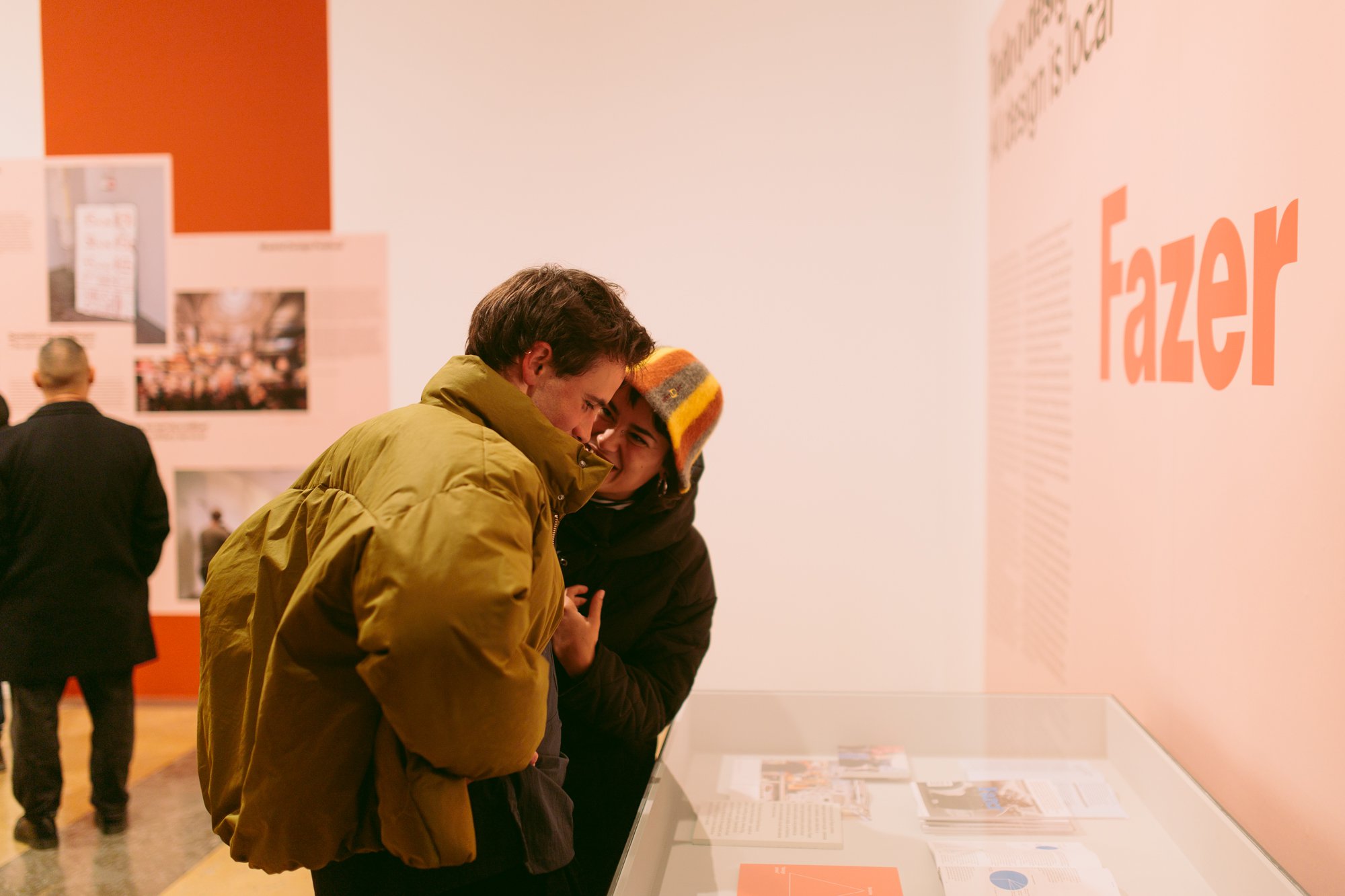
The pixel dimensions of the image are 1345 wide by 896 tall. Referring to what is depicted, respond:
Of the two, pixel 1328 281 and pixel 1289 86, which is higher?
pixel 1289 86

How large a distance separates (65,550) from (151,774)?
115cm

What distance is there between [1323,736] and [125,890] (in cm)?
322

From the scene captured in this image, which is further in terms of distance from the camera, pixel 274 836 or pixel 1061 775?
pixel 1061 775

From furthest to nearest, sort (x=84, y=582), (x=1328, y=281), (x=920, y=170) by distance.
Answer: (x=920, y=170) < (x=84, y=582) < (x=1328, y=281)

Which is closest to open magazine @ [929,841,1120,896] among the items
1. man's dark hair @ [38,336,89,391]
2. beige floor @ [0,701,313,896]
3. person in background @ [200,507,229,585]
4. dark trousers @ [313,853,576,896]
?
dark trousers @ [313,853,576,896]

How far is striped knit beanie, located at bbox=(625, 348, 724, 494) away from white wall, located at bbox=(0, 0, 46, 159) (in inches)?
173

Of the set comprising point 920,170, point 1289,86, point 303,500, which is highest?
point 920,170

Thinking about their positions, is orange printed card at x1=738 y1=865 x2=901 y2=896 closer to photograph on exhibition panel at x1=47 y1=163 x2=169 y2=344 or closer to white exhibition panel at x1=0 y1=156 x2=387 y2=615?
white exhibition panel at x1=0 y1=156 x2=387 y2=615

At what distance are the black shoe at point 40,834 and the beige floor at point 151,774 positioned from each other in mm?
27

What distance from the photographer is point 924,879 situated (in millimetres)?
1555

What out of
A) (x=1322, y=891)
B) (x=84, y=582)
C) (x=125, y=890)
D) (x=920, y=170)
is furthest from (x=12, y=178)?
(x=1322, y=891)

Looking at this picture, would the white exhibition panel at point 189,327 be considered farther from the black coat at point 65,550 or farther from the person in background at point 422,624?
the person in background at point 422,624

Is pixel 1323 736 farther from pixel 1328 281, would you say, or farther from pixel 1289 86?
pixel 1289 86

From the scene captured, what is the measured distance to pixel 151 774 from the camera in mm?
4102
